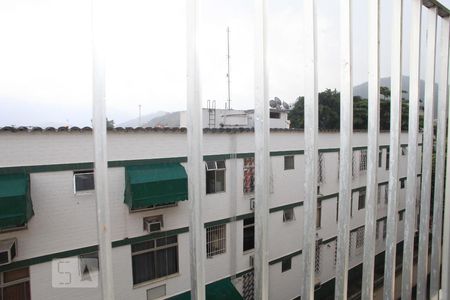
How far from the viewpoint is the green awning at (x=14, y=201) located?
3.73 meters

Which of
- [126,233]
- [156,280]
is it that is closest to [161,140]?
[126,233]

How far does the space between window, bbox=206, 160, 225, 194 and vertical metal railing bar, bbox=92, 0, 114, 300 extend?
5093 mm

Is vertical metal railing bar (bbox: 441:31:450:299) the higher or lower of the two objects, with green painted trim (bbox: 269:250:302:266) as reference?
higher

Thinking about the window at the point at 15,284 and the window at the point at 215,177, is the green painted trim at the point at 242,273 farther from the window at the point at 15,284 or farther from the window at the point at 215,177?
the window at the point at 15,284

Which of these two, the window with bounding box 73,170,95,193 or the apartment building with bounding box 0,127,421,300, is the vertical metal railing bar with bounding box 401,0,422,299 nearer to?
the apartment building with bounding box 0,127,421,300

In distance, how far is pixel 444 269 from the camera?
1.32 meters

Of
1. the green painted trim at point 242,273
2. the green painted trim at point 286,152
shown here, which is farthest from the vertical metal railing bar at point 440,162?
the green painted trim at point 242,273

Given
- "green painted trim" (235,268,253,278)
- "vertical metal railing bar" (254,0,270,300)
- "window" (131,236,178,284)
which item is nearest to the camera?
"vertical metal railing bar" (254,0,270,300)

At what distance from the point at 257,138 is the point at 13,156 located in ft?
14.1

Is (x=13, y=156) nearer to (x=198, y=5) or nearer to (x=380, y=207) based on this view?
(x=198, y=5)

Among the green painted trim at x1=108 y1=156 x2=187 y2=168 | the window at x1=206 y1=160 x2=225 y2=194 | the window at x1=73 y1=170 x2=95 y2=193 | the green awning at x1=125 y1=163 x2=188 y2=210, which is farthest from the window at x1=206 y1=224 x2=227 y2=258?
the window at x1=73 y1=170 x2=95 y2=193

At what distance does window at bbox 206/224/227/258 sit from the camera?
234 inches

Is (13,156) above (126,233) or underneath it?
above

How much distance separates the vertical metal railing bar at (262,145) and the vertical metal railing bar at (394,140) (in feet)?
1.87
